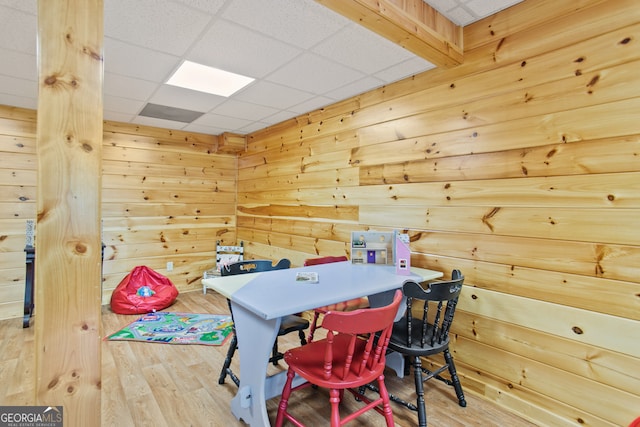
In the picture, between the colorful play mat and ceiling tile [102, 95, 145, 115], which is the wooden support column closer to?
the colorful play mat

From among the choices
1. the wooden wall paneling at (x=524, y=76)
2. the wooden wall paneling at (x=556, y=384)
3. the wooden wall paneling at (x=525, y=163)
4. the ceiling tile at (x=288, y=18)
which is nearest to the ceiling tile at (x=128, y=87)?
the ceiling tile at (x=288, y=18)

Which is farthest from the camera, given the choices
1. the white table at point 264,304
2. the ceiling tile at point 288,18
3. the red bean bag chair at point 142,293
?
the red bean bag chair at point 142,293

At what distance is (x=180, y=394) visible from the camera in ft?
7.44

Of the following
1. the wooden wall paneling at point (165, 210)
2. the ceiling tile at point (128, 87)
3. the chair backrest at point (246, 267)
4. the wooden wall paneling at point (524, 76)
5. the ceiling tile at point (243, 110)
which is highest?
the ceiling tile at point (243, 110)

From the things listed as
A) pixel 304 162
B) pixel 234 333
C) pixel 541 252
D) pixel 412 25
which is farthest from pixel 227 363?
pixel 412 25

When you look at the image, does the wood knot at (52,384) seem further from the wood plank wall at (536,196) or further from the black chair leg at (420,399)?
the wood plank wall at (536,196)

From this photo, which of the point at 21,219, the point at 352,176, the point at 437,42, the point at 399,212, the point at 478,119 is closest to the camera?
the point at 437,42

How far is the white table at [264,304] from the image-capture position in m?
1.62

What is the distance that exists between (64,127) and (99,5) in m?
0.51

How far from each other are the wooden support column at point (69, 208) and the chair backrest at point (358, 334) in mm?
934

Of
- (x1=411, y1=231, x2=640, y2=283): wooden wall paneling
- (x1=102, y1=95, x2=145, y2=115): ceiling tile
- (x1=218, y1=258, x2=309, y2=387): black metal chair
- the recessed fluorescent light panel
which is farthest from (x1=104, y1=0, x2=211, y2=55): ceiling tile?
(x1=411, y1=231, x2=640, y2=283): wooden wall paneling

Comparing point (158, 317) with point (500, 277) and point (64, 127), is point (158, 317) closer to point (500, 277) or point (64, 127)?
point (64, 127)

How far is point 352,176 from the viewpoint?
3.25 m

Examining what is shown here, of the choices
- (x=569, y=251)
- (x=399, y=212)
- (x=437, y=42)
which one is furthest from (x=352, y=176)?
(x=569, y=251)
